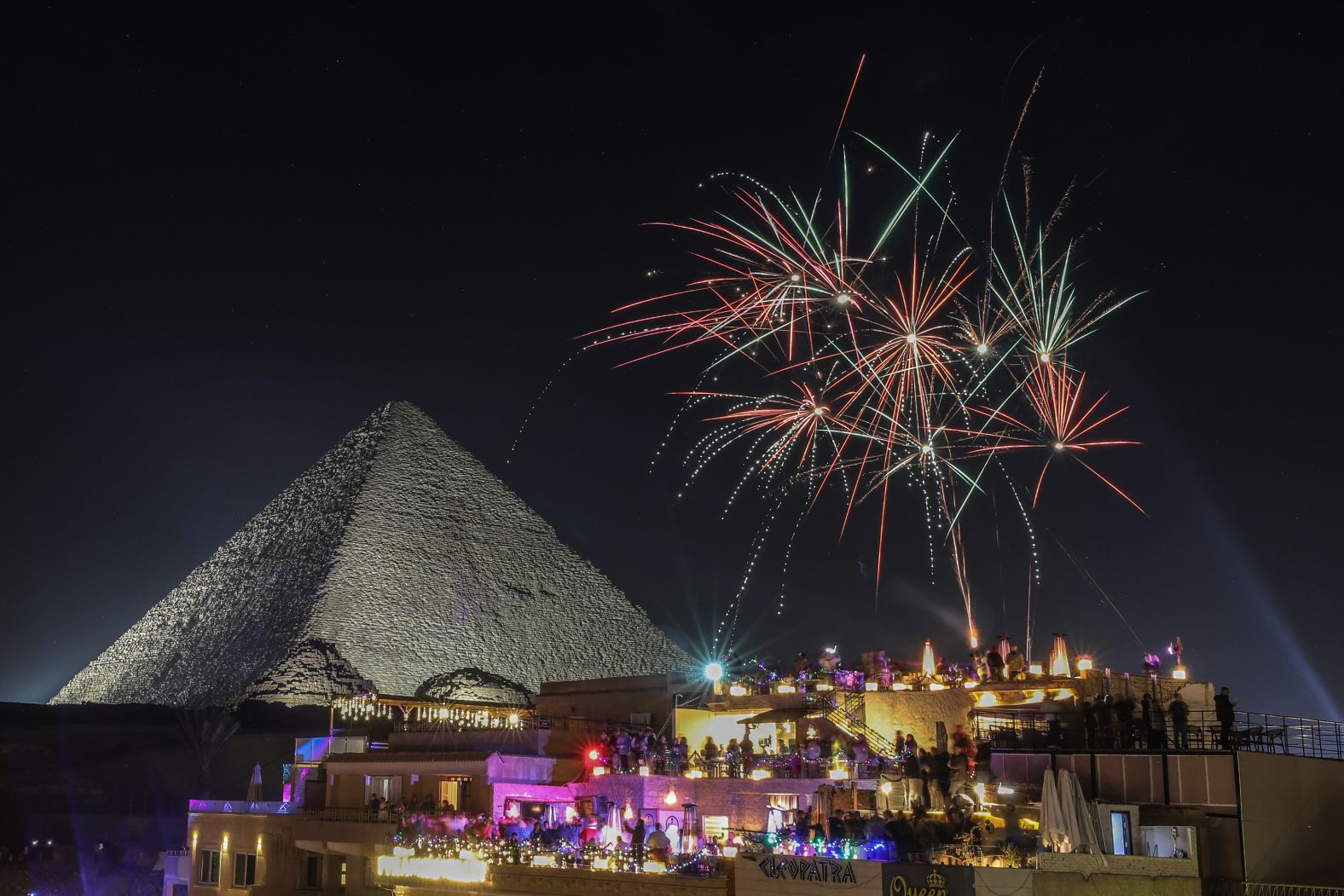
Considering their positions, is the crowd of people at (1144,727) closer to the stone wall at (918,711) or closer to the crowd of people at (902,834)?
the crowd of people at (902,834)

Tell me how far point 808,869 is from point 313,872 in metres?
15.4

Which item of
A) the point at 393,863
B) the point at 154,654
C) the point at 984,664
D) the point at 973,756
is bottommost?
the point at 393,863

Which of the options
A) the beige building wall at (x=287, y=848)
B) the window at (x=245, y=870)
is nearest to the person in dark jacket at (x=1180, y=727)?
the beige building wall at (x=287, y=848)

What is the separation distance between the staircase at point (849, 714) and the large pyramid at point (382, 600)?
5627 centimetres

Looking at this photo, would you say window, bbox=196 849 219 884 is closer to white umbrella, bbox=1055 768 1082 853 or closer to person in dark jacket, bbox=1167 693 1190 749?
white umbrella, bbox=1055 768 1082 853

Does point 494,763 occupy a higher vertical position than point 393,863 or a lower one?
higher

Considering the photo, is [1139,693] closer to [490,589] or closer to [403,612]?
[403,612]

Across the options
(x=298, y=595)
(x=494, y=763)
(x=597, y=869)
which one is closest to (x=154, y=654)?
(x=298, y=595)

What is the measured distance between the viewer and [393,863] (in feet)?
84.5

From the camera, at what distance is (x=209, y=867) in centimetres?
3209

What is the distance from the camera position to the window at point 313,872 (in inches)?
1194

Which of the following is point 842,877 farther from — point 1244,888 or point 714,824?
point 714,824

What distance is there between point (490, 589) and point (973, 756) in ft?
268

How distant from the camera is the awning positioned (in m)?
25.5
